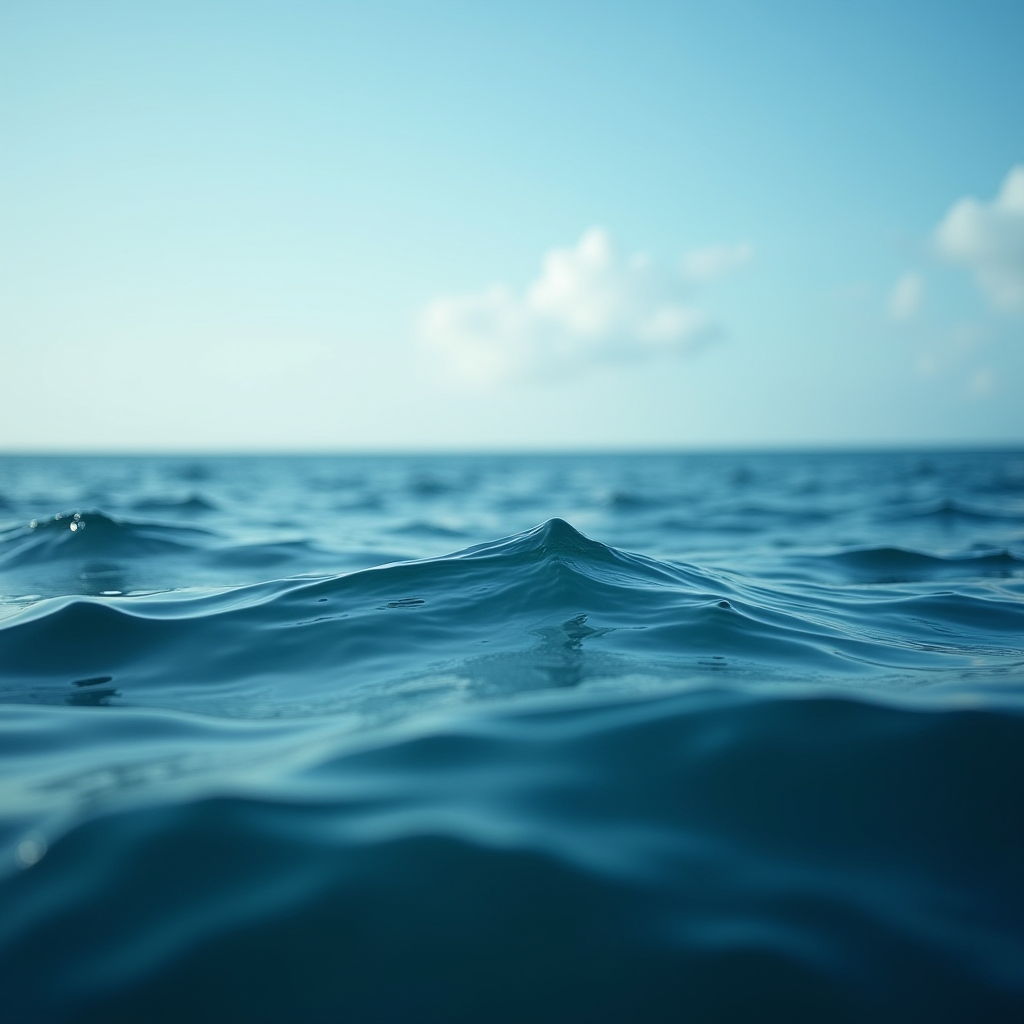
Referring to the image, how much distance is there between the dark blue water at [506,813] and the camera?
6.24ft

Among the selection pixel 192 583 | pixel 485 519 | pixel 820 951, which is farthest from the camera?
pixel 485 519

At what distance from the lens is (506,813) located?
8.20 ft

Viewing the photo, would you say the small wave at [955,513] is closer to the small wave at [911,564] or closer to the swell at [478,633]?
the small wave at [911,564]

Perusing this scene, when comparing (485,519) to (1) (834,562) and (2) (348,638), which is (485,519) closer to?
(1) (834,562)

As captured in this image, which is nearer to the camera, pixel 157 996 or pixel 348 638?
pixel 157 996

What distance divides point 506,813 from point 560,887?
372mm

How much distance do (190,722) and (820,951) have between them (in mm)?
2720

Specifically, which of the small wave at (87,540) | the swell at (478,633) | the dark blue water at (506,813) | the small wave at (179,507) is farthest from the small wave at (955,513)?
the small wave at (179,507)

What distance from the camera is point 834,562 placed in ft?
31.4

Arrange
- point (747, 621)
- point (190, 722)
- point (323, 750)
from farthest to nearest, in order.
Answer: point (747, 621), point (190, 722), point (323, 750)

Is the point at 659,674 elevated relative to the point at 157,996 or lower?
elevated

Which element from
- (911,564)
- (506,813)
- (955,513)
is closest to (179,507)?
(911,564)

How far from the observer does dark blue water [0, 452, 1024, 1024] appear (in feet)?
6.24

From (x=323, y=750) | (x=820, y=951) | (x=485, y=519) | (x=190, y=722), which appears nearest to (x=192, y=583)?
(x=190, y=722)
